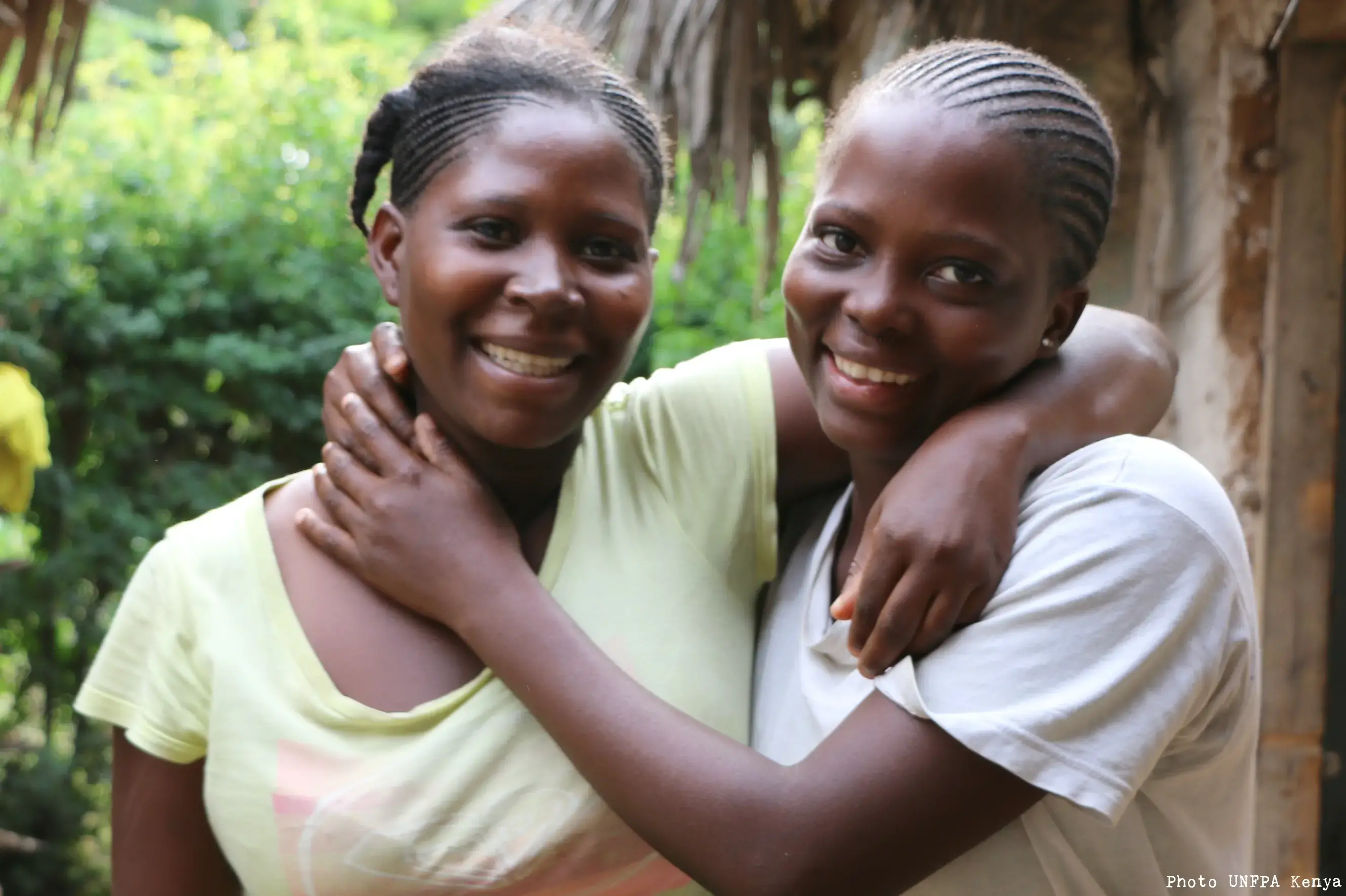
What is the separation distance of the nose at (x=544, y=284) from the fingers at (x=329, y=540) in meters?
0.40

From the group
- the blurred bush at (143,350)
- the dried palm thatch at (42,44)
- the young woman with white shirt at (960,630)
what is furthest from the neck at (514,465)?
the blurred bush at (143,350)

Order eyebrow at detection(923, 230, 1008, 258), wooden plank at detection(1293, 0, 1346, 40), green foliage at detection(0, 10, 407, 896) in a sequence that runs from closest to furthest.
A: eyebrow at detection(923, 230, 1008, 258)
wooden plank at detection(1293, 0, 1346, 40)
green foliage at detection(0, 10, 407, 896)

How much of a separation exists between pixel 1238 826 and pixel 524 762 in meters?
0.86

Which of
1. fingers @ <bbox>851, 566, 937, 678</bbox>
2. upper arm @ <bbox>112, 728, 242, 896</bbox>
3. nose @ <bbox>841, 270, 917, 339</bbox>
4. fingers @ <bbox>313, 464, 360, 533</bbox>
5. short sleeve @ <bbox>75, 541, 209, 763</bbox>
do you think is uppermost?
nose @ <bbox>841, 270, 917, 339</bbox>

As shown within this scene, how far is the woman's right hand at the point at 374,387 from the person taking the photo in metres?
1.82

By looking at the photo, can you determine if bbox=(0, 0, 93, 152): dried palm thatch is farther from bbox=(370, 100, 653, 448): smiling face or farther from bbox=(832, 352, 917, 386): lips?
bbox=(832, 352, 917, 386): lips

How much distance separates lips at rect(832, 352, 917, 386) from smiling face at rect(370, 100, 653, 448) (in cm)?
34

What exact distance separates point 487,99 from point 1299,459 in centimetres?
202

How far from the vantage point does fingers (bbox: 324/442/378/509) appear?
5.78 feet

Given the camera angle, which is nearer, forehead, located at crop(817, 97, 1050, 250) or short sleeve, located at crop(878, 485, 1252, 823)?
short sleeve, located at crop(878, 485, 1252, 823)

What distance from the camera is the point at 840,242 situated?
156 cm

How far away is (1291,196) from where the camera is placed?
285 centimetres

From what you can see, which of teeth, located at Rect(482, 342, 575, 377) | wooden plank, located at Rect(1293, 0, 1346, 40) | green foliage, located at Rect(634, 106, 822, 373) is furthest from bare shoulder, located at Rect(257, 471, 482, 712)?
green foliage, located at Rect(634, 106, 822, 373)

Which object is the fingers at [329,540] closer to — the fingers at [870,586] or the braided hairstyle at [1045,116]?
the fingers at [870,586]
